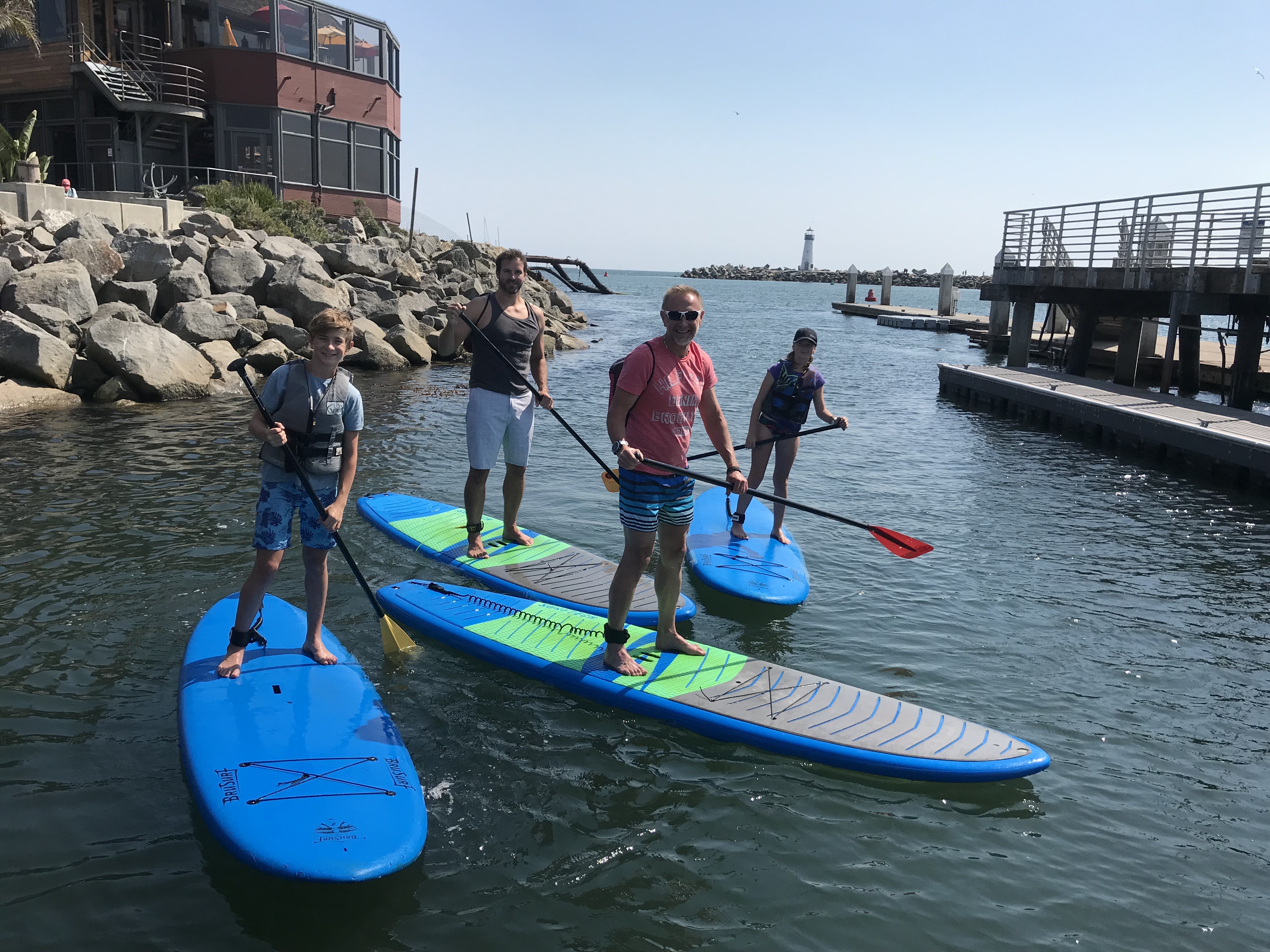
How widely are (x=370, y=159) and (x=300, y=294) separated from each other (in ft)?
46.6

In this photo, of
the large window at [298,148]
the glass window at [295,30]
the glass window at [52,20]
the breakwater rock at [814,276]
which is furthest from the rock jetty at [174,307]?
the breakwater rock at [814,276]

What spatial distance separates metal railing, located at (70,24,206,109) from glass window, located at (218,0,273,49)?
48.2 inches

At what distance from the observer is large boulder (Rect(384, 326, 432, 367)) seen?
20.8 metres

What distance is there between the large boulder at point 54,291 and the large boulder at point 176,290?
171 centimetres

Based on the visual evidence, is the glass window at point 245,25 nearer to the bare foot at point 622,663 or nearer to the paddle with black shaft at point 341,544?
the paddle with black shaft at point 341,544

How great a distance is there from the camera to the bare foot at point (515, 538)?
7727 mm

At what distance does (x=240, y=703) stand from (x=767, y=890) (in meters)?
2.68

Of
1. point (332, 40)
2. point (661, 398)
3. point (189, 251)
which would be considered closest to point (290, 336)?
point (189, 251)

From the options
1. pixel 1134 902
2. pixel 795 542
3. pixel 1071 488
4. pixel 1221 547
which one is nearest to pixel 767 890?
pixel 1134 902

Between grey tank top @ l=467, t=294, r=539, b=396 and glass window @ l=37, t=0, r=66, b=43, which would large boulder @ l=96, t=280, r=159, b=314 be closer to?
grey tank top @ l=467, t=294, r=539, b=396

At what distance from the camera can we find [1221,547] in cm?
940

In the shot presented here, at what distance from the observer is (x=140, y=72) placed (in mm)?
27719

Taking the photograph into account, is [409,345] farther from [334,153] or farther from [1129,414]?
[1129,414]

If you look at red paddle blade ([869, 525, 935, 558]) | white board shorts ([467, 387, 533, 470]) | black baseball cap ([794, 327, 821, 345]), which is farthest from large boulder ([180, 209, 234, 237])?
red paddle blade ([869, 525, 935, 558])
